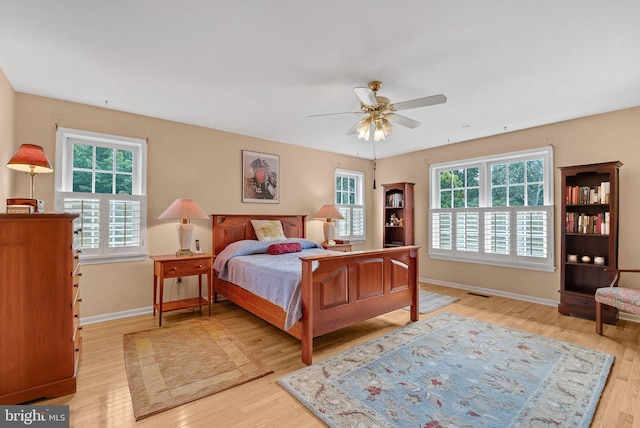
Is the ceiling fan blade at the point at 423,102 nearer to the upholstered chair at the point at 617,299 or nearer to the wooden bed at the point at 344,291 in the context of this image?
the wooden bed at the point at 344,291

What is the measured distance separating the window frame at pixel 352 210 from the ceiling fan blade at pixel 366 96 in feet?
10.5

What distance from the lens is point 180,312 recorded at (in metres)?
3.86

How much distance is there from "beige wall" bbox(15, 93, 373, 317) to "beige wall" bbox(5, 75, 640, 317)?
10 millimetres

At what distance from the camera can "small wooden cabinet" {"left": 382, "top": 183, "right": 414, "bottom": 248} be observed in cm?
574

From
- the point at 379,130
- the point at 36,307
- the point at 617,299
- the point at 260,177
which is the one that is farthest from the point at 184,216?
the point at 617,299

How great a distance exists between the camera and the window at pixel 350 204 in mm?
6109

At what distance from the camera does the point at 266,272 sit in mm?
3053

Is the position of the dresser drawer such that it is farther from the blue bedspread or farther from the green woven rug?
the green woven rug

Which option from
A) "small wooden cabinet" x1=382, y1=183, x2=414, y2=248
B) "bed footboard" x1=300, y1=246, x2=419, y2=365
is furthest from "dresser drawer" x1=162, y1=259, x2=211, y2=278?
"small wooden cabinet" x1=382, y1=183, x2=414, y2=248

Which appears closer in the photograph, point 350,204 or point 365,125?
point 365,125

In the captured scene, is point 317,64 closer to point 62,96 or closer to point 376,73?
point 376,73

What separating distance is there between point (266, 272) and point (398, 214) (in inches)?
151

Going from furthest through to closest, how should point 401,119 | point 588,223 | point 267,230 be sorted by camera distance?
point 267,230 < point 588,223 < point 401,119

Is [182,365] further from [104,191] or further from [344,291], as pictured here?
[104,191]
